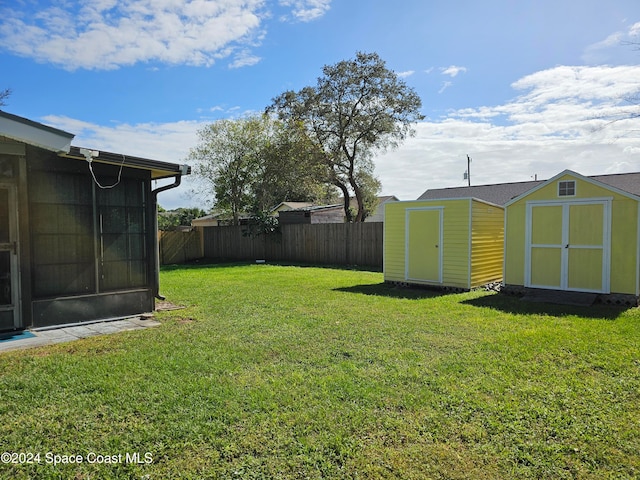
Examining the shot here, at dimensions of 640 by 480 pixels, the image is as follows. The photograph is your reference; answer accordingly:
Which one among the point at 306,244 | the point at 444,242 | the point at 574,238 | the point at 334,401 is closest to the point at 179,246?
the point at 306,244

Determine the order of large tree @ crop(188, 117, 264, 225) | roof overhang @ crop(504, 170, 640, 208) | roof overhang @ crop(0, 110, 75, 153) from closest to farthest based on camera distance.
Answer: roof overhang @ crop(0, 110, 75, 153), roof overhang @ crop(504, 170, 640, 208), large tree @ crop(188, 117, 264, 225)

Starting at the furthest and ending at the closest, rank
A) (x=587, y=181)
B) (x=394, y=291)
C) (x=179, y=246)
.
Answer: (x=179, y=246) → (x=394, y=291) → (x=587, y=181)

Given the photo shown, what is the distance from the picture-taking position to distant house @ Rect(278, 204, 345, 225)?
17.0 metres

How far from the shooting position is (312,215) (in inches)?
728

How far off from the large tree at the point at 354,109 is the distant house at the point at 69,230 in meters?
13.2

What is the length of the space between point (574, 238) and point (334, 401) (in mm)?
6537

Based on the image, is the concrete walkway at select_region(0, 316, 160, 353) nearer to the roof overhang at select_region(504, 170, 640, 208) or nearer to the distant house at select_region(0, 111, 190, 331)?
the distant house at select_region(0, 111, 190, 331)

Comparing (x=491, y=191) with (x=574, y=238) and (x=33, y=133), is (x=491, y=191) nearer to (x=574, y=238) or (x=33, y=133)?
(x=574, y=238)

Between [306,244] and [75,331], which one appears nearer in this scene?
[75,331]

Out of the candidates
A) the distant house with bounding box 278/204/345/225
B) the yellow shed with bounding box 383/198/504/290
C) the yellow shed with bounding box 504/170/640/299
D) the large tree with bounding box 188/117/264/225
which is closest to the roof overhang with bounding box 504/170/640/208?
the yellow shed with bounding box 504/170/640/299

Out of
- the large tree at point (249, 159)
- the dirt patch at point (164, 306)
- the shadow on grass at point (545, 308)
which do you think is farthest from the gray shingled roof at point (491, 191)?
the dirt patch at point (164, 306)

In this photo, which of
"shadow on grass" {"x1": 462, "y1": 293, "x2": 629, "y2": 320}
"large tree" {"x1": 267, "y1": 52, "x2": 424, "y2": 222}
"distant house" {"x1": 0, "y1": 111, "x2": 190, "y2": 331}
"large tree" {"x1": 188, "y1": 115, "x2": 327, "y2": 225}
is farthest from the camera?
"large tree" {"x1": 188, "y1": 115, "x2": 327, "y2": 225}

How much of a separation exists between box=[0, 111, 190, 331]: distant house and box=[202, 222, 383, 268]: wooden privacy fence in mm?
8608

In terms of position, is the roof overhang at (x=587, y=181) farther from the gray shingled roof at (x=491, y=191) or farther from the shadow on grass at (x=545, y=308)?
the gray shingled roof at (x=491, y=191)
